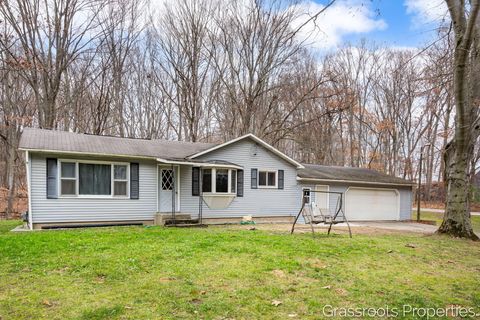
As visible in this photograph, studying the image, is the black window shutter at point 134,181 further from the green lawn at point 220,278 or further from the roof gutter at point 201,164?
the green lawn at point 220,278

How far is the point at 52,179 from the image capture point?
1128 centimetres

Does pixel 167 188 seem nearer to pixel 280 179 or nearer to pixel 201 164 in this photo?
pixel 201 164

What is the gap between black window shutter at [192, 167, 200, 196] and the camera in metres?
13.7

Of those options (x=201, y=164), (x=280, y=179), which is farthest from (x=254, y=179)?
(x=201, y=164)

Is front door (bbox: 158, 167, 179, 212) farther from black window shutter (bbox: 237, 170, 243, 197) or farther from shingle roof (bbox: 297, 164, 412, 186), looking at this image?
shingle roof (bbox: 297, 164, 412, 186)

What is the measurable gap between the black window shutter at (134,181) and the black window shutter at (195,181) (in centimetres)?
215

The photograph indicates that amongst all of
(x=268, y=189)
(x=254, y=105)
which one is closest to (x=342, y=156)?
(x=254, y=105)

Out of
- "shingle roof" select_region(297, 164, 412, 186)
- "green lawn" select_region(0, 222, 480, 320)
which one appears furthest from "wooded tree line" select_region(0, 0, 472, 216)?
"green lawn" select_region(0, 222, 480, 320)

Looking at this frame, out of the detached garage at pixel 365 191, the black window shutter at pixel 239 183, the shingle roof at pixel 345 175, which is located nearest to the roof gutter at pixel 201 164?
the black window shutter at pixel 239 183

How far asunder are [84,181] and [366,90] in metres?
25.6

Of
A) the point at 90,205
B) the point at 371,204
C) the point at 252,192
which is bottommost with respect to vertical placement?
the point at 371,204

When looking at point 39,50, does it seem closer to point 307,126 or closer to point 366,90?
point 307,126

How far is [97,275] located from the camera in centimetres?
523

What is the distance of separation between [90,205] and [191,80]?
13191mm
